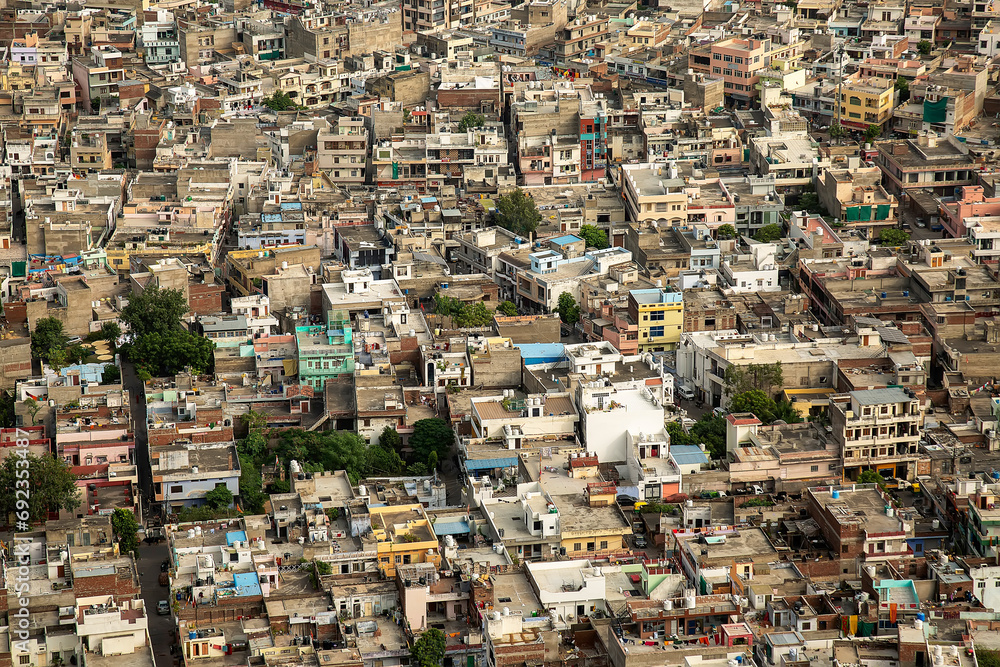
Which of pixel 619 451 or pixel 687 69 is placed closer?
pixel 619 451

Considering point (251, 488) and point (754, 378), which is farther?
point (754, 378)

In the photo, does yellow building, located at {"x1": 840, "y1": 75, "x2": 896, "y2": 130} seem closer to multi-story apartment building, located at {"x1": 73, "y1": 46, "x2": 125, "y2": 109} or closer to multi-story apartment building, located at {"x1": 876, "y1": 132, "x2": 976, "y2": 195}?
multi-story apartment building, located at {"x1": 876, "y1": 132, "x2": 976, "y2": 195}

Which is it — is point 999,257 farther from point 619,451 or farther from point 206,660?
point 206,660

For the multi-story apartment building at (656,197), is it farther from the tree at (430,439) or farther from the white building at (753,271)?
the tree at (430,439)

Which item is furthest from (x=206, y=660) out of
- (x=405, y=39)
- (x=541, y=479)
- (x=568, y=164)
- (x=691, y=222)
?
(x=405, y=39)

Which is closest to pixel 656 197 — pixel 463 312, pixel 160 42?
pixel 463 312

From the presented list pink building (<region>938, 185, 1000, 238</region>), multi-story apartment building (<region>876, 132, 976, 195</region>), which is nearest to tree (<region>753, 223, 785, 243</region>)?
pink building (<region>938, 185, 1000, 238</region>)

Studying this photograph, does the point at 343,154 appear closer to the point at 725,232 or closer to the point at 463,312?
the point at 463,312
